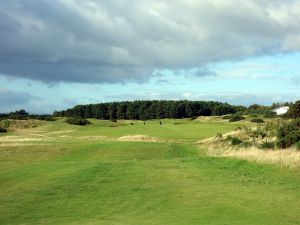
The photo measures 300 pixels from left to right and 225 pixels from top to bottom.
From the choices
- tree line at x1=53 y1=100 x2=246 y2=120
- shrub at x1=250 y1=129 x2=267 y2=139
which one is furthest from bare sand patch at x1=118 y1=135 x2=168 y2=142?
tree line at x1=53 y1=100 x2=246 y2=120

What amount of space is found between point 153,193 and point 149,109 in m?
146

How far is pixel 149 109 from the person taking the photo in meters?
163

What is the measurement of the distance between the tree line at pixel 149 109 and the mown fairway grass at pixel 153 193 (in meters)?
135

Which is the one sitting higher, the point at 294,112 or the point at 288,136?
the point at 294,112

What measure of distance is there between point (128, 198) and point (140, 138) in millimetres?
34040

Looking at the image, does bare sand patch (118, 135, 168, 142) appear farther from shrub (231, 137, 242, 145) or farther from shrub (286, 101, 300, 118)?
shrub (286, 101, 300, 118)

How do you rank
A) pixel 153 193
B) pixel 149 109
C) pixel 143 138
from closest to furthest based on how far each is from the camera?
pixel 153 193, pixel 143 138, pixel 149 109

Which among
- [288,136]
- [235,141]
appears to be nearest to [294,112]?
[235,141]

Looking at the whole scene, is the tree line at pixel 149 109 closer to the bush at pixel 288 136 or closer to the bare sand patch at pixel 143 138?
the bare sand patch at pixel 143 138

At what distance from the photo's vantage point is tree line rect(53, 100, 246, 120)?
527 feet

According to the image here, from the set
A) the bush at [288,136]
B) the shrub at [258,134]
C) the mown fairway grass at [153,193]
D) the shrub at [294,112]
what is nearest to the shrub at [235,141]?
the shrub at [258,134]

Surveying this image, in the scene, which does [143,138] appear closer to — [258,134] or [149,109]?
[258,134]

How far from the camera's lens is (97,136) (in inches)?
2208

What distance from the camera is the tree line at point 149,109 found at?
161 m
